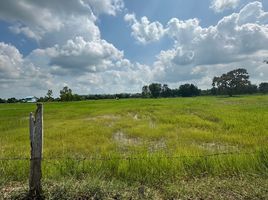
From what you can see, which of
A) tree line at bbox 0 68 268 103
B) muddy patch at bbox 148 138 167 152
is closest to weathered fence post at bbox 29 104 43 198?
muddy patch at bbox 148 138 167 152

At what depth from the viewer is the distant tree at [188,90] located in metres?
115

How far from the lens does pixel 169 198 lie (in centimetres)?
439

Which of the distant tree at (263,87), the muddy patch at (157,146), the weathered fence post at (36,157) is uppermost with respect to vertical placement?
the distant tree at (263,87)

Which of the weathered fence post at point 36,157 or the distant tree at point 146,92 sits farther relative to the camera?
the distant tree at point 146,92

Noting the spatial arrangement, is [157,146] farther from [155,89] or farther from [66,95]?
[155,89]

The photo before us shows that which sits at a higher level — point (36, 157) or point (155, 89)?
point (155, 89)

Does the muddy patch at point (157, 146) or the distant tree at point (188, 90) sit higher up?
the distant tree at point (188, 90)

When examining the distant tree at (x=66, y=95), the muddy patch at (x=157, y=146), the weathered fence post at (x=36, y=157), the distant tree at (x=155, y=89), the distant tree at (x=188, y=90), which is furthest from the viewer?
the distant tree at (x=155, y=89)

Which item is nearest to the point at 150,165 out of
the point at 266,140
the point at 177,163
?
the point at 177,163

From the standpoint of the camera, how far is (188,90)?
115 m

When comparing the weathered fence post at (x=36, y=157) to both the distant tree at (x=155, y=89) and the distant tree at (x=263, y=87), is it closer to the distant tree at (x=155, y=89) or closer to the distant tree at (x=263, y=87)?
the distant tree at (x=263, y=87)

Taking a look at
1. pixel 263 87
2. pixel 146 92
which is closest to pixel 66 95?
pixel 146 92

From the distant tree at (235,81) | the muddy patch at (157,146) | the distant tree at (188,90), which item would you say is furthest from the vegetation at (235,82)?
the muddy patch at (157,146)

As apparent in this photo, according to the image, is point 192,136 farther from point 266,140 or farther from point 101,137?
point 101,137
